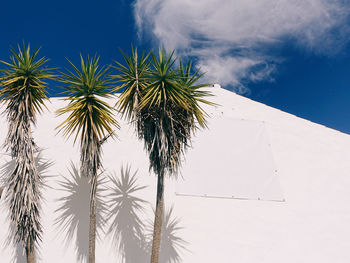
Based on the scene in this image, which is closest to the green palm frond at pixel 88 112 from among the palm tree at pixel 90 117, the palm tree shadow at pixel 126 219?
the palm tree at pixel 90 117

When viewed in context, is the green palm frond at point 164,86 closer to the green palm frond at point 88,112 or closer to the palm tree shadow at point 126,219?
the green palm frond at point 88,112

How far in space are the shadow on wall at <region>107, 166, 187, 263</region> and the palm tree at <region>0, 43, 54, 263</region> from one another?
2.29 metres

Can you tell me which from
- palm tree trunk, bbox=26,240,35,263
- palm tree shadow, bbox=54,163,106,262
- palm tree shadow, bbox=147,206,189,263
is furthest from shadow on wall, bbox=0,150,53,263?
palm tree shadow, bbox=147,206,189,263

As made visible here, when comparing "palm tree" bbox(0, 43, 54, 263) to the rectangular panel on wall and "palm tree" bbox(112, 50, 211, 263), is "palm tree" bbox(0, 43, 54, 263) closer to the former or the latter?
"palm tree" bbox(112, 50, 211, 263)

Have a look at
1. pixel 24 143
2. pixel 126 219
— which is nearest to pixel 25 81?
pixel 24 143

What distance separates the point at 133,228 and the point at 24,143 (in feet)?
13.8

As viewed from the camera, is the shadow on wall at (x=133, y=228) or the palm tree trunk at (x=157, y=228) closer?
the palm tree trunk at (x=157, y=228)

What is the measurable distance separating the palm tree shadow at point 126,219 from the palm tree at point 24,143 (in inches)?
88.4

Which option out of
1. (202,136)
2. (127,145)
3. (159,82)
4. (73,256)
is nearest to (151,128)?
(159,82)

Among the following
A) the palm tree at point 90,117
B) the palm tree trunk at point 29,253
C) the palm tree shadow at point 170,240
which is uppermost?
the palm tree at point 90,117

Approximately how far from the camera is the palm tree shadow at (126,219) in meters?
8.82

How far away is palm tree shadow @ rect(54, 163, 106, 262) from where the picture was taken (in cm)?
875

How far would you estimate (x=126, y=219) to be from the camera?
9.04 m

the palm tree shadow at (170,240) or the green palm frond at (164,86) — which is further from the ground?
the green palm frond at (164,86)
